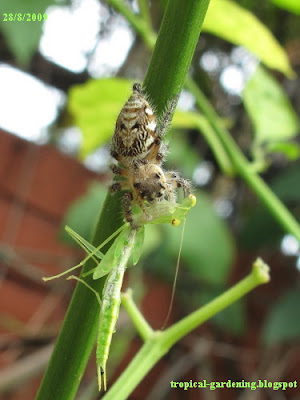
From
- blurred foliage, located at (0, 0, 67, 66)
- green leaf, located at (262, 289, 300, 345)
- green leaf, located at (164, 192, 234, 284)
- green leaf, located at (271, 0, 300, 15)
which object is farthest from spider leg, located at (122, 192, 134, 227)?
green leaf, located at (262, 289, 300, 345)

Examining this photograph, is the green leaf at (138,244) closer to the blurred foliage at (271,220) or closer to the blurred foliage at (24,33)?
the blurred foliage at (24,33)

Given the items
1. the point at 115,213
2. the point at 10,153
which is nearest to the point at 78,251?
the point at 10,153

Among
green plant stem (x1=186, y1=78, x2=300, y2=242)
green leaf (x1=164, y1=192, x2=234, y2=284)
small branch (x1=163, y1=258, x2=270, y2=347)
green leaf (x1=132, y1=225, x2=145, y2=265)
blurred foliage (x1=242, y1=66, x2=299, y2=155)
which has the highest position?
green leaf (x1=164, y1=192, x2=234, y2=284)

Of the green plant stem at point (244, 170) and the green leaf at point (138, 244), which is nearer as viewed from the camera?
the green leaf at point (138, 244)

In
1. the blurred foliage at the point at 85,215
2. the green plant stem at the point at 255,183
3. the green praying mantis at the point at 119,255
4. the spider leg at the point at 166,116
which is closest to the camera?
the spider leg at the point at 166,116

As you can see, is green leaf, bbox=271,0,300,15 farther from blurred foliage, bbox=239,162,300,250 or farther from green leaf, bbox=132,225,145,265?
blurred foliage, bbox=239,162,300,250

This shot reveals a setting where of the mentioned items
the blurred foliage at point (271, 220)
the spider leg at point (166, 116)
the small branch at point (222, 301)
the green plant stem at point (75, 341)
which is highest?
the blurred foliage at point (271, 220)

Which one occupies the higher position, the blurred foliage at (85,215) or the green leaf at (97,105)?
the blurred foliage at (85,215)

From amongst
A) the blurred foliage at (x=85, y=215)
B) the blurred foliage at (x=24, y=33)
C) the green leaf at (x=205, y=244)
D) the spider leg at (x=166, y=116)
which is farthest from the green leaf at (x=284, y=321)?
the spider leg at (x=166, y=116)
